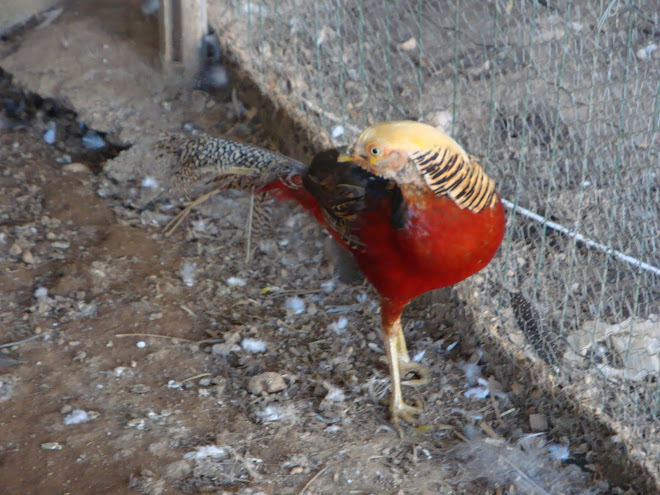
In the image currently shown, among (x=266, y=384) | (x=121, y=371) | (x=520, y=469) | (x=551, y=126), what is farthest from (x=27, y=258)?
(x=551, y=126)

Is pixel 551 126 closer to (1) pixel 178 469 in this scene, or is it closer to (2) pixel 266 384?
(2) pixel 266 384

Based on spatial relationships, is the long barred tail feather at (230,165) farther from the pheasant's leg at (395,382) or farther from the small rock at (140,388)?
the small rock at (140,388)

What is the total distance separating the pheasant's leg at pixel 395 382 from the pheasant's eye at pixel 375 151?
0.82 m

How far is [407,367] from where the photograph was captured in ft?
10.1

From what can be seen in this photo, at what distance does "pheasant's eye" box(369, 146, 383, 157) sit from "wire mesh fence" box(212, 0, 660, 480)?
835 mm

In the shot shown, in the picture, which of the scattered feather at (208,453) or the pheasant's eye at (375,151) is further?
the scattered feather at (208,453)

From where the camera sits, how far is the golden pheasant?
2273 millimetres

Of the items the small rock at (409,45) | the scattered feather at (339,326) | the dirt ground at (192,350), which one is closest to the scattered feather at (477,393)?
the dirt ground at (192,350)

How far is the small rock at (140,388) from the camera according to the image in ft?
9.56

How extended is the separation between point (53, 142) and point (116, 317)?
5.69 feet

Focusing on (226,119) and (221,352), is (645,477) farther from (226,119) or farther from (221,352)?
(226,119)

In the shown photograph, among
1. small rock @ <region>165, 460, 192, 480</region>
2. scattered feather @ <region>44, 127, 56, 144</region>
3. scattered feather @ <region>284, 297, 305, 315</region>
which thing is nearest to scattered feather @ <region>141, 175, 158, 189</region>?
scattered feather @ <region>44, 127, 56, 144</region>

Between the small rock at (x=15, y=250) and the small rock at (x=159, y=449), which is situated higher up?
the small rock at (x=15, y=250)

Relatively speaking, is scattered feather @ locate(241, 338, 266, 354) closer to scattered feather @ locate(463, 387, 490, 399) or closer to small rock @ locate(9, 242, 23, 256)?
scattered feather @ locate(463, 387, 490, 399)
